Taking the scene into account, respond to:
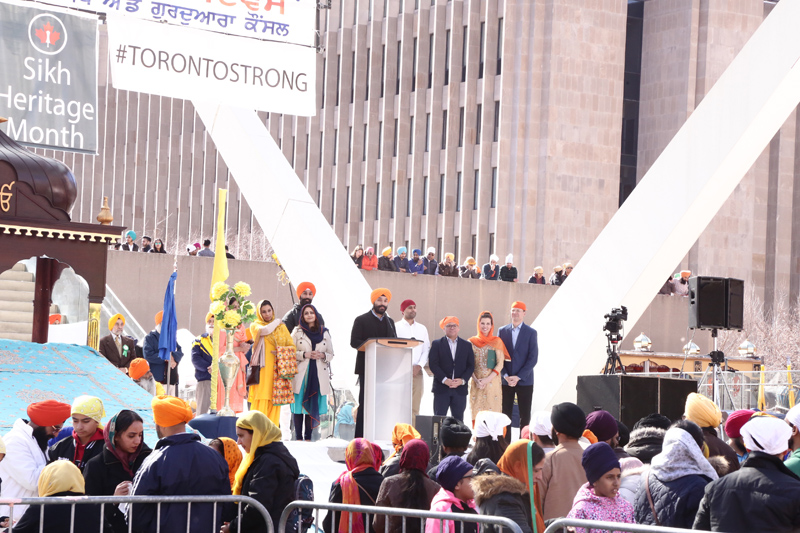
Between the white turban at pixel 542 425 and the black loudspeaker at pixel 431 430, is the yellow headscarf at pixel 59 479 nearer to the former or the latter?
the white turban at pixel 542 425

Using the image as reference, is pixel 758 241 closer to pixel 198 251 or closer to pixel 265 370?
pixel 198 251

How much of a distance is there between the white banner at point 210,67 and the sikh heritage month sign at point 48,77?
0.41m

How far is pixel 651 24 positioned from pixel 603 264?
44906mm

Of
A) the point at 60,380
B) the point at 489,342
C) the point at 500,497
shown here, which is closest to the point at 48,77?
the point at 60,380

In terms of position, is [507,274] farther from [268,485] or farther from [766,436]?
[766,436]

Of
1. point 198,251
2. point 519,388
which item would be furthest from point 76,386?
point 198,251

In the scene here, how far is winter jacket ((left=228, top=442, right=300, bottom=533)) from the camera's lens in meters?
6.36

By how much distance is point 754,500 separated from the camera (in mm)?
5133

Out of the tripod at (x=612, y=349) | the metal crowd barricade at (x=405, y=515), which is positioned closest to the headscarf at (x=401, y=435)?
the metal crowd barricade at (x=405, y=515)

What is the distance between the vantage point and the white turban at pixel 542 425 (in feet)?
24.0

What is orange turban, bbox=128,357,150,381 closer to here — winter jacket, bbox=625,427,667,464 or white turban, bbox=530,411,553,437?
white turban, bbox=530,411,553,437

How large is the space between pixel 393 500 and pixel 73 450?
2247mm

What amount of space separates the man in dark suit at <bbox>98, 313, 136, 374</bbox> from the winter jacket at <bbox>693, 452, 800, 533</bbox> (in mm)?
11328

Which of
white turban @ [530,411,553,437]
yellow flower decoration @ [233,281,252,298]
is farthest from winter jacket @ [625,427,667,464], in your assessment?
yellow flower decoration @ [233,281,252,298]
